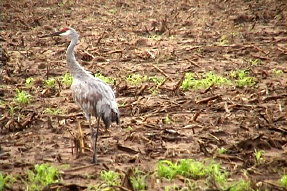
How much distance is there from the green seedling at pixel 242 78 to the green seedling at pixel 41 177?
200 inches

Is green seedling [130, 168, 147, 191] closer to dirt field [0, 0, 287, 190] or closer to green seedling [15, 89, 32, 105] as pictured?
dirt field [0, 0, 287, 190]

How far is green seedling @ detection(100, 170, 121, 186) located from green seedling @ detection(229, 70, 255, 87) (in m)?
4.76

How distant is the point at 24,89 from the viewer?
1035cm

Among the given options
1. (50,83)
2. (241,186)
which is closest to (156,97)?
(50,83)

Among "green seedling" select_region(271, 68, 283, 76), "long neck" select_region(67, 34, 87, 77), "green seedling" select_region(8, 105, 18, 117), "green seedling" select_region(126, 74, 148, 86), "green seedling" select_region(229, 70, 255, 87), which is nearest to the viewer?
"long neck" select_region(67, 34, 87, 77)

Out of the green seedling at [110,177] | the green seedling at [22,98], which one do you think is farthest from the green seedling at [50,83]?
the green seedling at [110,177]

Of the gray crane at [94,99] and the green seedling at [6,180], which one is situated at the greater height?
the gray crane at [94,99]

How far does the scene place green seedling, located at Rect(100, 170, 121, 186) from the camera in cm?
595

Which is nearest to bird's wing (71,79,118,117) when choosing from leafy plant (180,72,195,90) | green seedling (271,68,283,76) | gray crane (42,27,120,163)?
gray crane (42,27,120,163)

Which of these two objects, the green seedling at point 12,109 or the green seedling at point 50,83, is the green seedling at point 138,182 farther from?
the green seedling at point 50,83

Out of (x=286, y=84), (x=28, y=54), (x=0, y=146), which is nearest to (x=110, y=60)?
(x=28, y=54)

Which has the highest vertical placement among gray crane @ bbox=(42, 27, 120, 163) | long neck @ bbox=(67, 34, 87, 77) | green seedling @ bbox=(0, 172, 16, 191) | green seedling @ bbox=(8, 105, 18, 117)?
long neck @ bbox=(67, 34, 87, 77)

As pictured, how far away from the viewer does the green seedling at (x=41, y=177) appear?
594 centimetres

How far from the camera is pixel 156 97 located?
9555 millimetres
